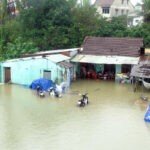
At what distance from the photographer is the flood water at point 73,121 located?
61.7 feet

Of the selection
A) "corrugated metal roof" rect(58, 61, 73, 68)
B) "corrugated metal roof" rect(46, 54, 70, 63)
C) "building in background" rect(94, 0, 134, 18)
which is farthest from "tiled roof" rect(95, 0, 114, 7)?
"corrugated metal roof" rect(58, 61, 73, 68)

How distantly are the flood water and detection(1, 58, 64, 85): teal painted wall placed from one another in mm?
1198

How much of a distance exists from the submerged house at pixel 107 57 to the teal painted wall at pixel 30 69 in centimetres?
296

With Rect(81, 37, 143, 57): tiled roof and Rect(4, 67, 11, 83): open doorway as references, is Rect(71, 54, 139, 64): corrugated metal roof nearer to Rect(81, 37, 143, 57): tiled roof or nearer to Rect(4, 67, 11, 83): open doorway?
Rect(81, 37, 143, 57): tiled roof

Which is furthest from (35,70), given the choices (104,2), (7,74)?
(104,2)

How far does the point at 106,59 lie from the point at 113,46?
1.99m

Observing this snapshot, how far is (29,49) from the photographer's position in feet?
119

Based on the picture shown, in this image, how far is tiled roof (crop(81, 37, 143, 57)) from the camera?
33406 millimetres

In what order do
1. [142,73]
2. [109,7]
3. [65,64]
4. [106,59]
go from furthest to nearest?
1. [109,7]
2. [106,59]
3. [65,64]
4. [142,73]

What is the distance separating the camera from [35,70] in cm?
3058

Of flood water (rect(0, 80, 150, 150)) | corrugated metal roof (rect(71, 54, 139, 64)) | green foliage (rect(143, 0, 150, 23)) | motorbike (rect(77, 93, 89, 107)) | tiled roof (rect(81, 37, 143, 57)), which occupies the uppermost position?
green foliage (rect(143, 0, 150, 23))

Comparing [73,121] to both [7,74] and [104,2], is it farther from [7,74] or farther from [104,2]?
[104,2]

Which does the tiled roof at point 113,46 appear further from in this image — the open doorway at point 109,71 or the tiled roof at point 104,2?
the tiled roof at point 104,2

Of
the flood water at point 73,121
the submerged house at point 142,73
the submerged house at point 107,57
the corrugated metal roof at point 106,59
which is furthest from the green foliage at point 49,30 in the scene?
the submerged house at point 142,73
